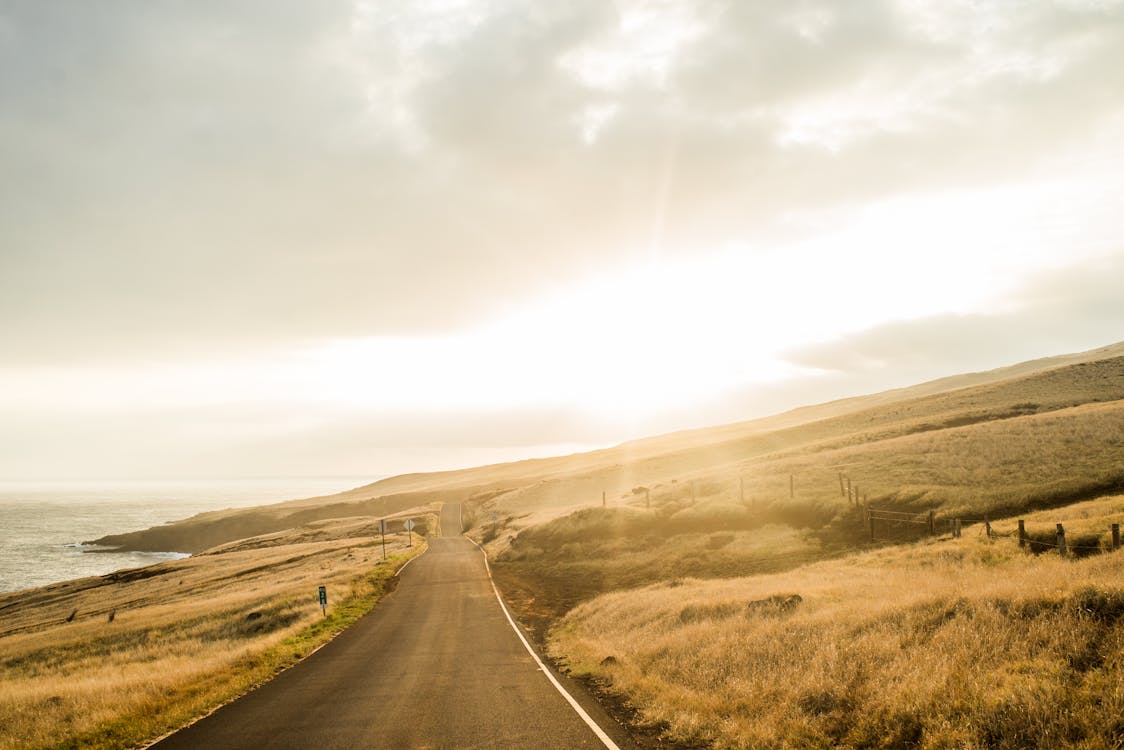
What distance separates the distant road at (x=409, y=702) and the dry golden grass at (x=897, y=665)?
5.78ft

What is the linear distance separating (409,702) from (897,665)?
9311 millimetres

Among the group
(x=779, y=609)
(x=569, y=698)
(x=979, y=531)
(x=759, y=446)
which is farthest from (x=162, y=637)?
(x=759, y=446)

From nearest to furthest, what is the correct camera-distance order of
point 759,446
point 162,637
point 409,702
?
1. point 409,702
2. point 162,637
3. point 759,446

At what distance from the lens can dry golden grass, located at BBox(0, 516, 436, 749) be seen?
518 inches

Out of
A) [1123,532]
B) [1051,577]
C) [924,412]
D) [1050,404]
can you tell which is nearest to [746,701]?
[1051,577]

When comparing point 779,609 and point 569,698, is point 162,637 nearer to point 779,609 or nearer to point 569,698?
point 569,698

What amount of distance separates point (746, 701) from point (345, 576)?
30933mm

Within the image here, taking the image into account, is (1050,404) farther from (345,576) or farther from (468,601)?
(345,576)

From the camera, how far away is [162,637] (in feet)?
92.1

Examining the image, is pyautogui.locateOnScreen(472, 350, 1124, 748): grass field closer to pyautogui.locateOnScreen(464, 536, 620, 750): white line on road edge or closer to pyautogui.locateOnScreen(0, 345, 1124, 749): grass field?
pyautogui.locateOnScreen(0, 345, 1124, 749): grass field

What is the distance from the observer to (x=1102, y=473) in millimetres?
31516

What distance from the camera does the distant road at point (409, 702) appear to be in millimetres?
10406

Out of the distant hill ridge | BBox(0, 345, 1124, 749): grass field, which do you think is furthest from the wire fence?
the distant hill ridge

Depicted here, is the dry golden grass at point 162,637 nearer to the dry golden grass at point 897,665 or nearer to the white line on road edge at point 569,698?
the white line on road edge at point 569,698
